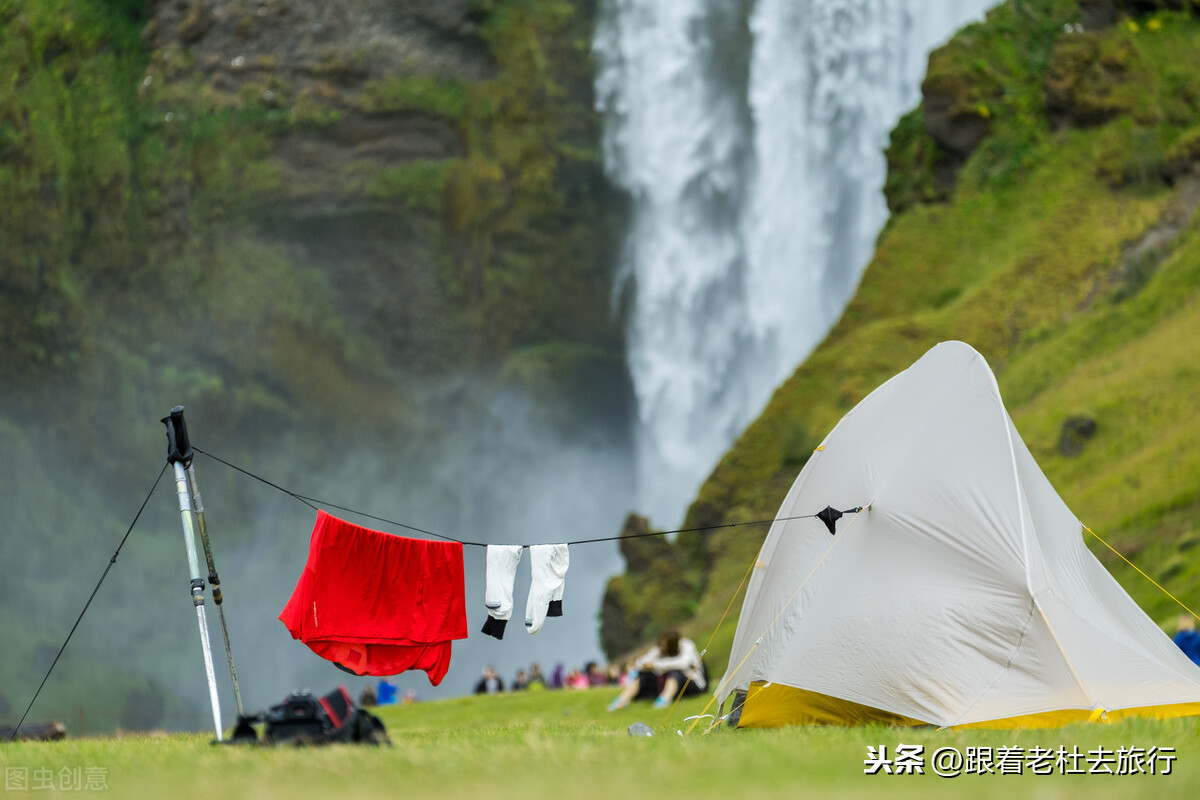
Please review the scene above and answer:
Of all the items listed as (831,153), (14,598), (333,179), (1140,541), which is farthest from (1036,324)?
(14,598)

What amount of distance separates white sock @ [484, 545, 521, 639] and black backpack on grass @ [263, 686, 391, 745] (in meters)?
3.65

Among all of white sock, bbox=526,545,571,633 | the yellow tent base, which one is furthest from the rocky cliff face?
the yellow tent base

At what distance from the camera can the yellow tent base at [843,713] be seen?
34.3 feet

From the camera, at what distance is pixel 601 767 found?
25.4 feet

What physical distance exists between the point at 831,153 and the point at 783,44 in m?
6.47

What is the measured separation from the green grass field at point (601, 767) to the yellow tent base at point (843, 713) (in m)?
0.68

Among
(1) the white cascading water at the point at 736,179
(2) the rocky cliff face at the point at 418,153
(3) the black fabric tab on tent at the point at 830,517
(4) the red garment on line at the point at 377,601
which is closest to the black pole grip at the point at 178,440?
(4) the red garment on line at the point at 377,601

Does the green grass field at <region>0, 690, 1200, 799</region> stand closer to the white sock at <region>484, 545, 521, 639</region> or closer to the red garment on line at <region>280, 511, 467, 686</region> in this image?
the red garment on line at <region>280, 511, 467, 686</region>

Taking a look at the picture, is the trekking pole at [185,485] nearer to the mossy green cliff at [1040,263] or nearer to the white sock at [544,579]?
the white sock at [544,579]

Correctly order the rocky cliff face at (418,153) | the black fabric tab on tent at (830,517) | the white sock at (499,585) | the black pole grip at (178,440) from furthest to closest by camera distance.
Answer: the rocky cliff face at (418,153), the white sock at (499,585), the black fabric tab on tent at (830,517), the black pole grip at (178,440)

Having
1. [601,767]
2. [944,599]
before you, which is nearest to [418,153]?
[944,599]

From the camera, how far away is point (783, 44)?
58.9 metres

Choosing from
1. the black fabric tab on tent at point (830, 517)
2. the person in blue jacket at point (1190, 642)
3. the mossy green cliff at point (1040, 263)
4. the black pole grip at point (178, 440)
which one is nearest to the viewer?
the black pole grip at point (178, 440)

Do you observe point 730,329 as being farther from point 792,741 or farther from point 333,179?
point 792,741
